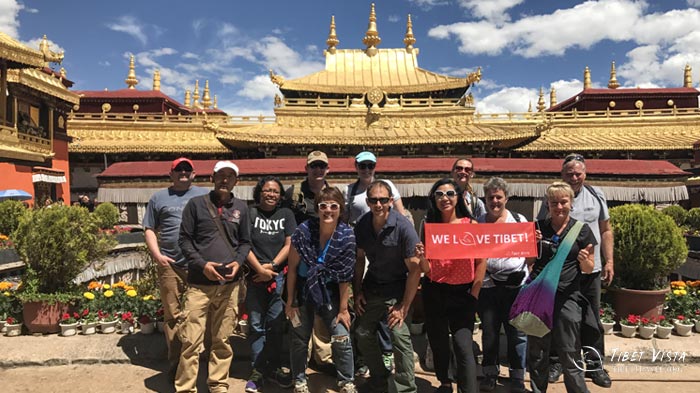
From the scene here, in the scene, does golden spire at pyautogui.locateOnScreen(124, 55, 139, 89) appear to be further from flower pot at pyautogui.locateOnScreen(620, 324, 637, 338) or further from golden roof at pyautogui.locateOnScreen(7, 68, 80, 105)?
flower pot at pyautogui.locateOnScreen(620, 324, 637, 338)

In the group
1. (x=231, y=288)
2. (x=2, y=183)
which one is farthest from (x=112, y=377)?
(x=2, y=183)

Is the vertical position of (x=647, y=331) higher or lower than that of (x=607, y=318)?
lower

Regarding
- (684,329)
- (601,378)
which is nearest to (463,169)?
(601,378)

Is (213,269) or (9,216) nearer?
(213,269)

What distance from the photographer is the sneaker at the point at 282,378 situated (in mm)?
4137

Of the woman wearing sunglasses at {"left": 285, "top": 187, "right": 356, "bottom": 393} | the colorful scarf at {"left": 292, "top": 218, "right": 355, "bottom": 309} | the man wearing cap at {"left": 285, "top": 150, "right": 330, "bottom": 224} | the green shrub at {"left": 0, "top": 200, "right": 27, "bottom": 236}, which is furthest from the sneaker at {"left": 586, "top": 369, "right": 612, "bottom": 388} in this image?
the green shrub at {"left": 0, "top": 200, "right": 27, "bottom": 236}

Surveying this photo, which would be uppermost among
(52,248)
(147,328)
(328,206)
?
(328,206)

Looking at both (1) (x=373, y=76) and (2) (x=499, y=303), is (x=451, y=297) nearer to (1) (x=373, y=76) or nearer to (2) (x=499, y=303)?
(2) (x=499, y=303)

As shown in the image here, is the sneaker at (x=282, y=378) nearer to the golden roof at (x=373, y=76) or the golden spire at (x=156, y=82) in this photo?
the golden roof at (x=373, y=76)

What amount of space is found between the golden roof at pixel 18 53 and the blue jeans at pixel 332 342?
20905mm

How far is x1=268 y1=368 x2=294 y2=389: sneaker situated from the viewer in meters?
4.14

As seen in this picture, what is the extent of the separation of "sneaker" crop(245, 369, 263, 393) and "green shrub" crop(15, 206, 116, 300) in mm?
3930

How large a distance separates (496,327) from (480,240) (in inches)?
43.4

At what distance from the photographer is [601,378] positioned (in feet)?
13.7
